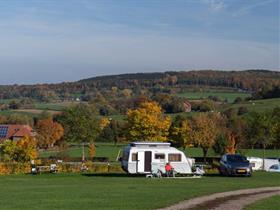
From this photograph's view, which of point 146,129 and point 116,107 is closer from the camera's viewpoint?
point 146,129

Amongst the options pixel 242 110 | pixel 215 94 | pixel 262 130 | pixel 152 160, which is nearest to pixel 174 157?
pixel 152 160

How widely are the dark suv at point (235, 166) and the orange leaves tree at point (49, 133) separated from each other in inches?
2340

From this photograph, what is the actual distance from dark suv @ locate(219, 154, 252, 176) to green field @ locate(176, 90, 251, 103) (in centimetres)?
9474

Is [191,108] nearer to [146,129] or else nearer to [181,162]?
[146,129]

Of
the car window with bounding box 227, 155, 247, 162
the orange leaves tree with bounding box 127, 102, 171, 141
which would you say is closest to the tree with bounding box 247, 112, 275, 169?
the orange leaves tree with bounding box 127, 102, 171, 141

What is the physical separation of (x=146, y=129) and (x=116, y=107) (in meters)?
61.3

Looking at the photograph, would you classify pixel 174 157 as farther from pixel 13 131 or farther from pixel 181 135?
pixel 13 131

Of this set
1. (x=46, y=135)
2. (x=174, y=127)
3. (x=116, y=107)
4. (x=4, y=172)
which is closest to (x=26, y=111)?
(x=116, y=107)

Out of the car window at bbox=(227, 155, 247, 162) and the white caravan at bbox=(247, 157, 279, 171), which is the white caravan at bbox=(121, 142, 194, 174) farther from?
the white caravan at bbox=(247, 157, 279, 171)

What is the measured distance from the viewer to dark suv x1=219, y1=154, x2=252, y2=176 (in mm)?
38000

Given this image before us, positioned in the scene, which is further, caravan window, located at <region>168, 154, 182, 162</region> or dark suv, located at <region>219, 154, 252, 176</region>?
caravan window, located at <region>168, 154, 182, 162</region>

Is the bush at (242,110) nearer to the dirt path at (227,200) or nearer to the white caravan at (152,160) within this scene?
the white caravan at (152,160)

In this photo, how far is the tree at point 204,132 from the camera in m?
74.6

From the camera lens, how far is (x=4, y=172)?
1780 inches
